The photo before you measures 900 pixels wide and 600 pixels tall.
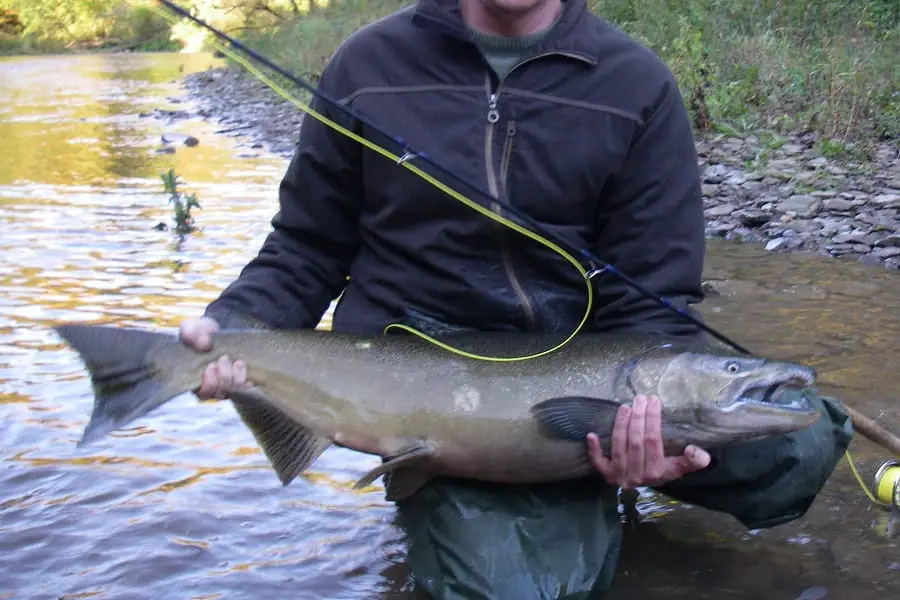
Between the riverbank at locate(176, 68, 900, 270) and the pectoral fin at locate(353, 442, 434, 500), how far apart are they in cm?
484

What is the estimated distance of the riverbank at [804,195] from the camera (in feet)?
24.9

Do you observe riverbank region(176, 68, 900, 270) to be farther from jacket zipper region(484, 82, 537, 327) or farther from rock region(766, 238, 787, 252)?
jacket zipper region(484, 82, 537, 327)

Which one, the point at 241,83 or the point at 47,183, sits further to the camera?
the point at 241,83

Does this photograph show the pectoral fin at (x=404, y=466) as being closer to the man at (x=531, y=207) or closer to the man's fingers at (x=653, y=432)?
the man at (x=531, y=207)

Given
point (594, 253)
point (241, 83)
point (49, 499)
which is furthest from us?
point (241, 83)

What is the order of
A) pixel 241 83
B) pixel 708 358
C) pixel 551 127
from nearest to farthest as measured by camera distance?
pixel 708 358 < pixel 551 127 < pixel 241 83

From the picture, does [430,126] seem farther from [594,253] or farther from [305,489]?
[305,489]

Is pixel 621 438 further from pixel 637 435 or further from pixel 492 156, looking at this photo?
pixel 492 156

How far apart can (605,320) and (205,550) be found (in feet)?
4.80

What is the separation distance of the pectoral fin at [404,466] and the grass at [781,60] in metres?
7.12

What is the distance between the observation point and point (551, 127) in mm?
3285

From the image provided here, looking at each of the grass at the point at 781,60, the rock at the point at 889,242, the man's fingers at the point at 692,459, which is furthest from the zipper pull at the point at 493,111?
the grass at the point at 781,60

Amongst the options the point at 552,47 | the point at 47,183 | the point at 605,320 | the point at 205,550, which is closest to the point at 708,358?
the point at 605,320

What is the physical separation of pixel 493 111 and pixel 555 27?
1.12 feet
